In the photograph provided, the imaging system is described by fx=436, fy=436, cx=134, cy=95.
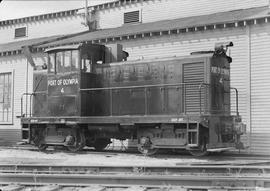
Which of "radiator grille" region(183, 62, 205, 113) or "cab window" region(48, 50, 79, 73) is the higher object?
"cab window" region(48, 50, 79, 73)

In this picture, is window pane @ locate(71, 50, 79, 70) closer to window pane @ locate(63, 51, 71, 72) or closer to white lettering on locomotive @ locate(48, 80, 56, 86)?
window pane @ locate(63, 51, 71, 72)

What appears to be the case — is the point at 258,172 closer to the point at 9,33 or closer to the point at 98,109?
the point at 98,109

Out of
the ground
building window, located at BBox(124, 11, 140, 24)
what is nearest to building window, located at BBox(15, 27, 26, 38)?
building window, located at BBox(124, 11, 140, 24)

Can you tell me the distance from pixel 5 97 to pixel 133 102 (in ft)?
38.7

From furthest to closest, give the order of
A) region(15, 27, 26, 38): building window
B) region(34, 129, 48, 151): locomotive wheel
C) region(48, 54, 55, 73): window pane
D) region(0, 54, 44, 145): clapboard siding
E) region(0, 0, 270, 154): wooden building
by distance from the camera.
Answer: region(15, 27, 26, 38): building window < region(0, 54, 44, 145): clapboard siding < region(34, 129, 48, 151): locomotive wheel < region(0, 0, 270, 154): wooden building < region(48, 54, 55, 73): window pane

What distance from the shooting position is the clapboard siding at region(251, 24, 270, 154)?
51.8 ft

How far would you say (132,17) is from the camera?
22891mm

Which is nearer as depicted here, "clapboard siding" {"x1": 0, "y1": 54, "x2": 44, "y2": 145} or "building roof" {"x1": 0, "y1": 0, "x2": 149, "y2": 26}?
"clapboard siding" {"x1": 0, "y1": 54, "x2": 44, "y2": 145}

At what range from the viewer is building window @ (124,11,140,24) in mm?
22631

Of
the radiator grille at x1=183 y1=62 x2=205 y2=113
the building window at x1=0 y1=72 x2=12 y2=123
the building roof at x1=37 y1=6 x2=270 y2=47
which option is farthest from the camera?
the building window at x1=0 y1=72 x2=12 y2=123

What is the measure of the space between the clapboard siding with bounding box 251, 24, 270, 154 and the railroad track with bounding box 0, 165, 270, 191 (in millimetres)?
6932

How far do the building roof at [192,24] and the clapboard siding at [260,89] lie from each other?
508 millimetres

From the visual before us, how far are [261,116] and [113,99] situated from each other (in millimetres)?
5471

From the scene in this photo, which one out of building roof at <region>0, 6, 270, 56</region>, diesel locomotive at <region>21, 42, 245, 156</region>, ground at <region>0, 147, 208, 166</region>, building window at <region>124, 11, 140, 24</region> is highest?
building window at <region>124, 11, 140, 24</region>
